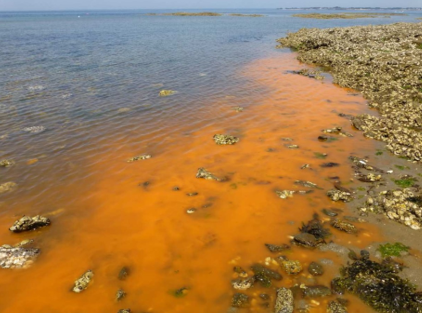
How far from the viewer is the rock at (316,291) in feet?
24.3

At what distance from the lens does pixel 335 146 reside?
1502 cm

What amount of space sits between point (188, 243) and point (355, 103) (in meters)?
18.6

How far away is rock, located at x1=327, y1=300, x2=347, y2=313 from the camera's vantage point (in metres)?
6.95

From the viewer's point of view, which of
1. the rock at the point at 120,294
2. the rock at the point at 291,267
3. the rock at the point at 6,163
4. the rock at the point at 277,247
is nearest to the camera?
the rock at the point at 120,294

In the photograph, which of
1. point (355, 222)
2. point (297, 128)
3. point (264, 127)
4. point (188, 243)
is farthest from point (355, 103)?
point (188, 243)

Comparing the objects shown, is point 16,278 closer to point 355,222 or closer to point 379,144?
point 355,222

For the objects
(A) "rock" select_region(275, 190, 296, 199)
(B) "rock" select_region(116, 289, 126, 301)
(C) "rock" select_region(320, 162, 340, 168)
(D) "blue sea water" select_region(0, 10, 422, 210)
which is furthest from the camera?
(D) "blue sea water" select_region(0, 10, 422, 210)

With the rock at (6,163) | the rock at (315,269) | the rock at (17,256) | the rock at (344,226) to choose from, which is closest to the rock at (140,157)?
the rock at (6,163)

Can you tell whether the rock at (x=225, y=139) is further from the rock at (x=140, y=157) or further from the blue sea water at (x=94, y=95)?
the rock at (x=140, y=157)

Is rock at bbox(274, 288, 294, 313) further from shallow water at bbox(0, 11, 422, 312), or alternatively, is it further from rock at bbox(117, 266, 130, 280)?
rock at bbox(117, 266, 130, 280)

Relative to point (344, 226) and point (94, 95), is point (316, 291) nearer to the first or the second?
point (344, 226)

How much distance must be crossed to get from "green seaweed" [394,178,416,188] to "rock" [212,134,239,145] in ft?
26.6

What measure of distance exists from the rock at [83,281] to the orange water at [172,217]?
17cm

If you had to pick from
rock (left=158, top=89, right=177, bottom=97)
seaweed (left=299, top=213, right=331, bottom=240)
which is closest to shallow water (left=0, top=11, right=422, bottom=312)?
seaweed (left=299, top=213, right=331, bottom=240)
